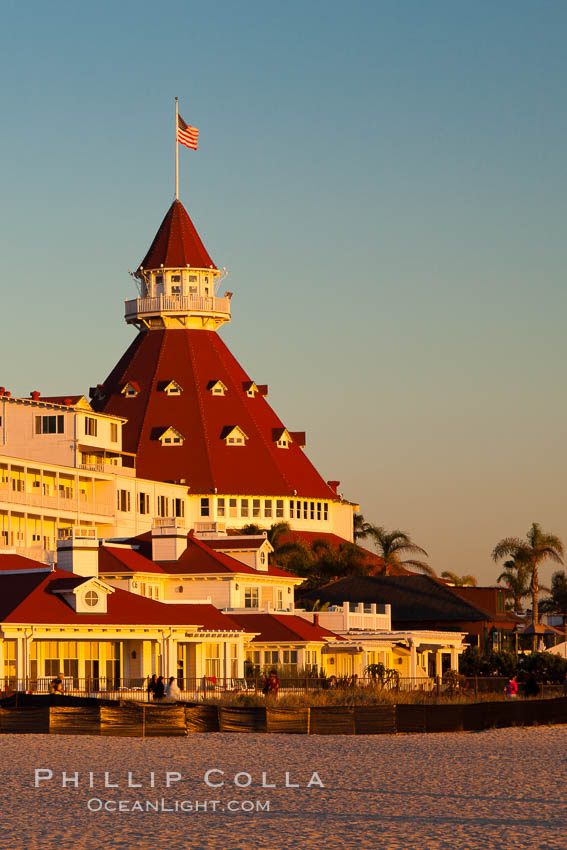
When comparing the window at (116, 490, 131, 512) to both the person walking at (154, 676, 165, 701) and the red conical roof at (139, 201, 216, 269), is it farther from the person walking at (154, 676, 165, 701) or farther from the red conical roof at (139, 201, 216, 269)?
the person walking at (154, 676, 165, 701)

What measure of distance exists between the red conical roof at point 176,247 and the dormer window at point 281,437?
519 inches

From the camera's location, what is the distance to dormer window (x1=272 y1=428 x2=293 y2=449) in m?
116

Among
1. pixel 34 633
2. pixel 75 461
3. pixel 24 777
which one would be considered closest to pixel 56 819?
pixel 24 777

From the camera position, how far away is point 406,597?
88875 mm

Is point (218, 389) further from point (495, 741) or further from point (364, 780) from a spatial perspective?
point (364, 780)

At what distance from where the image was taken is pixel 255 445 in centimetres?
11331

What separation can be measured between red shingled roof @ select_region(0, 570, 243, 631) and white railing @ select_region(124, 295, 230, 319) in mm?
54457

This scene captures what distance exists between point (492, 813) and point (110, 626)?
3667 cm

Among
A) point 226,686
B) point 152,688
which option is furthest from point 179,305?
point 152,688

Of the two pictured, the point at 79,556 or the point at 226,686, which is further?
the point at 79,556

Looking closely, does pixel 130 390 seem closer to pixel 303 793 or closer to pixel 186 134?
pixel 186 134

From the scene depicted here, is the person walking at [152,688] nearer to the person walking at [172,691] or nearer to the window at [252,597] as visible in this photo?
the person walking at [172,691]

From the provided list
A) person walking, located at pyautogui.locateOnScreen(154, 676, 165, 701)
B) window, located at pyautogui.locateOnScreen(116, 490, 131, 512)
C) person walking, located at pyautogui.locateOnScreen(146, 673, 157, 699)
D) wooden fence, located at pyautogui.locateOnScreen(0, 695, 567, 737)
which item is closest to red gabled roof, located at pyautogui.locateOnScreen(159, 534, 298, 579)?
person walking, located at pyautogui.locateOnScreen(146, 673, 157, 699)

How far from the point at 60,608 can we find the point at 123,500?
35440 mm
